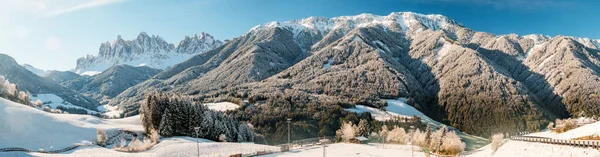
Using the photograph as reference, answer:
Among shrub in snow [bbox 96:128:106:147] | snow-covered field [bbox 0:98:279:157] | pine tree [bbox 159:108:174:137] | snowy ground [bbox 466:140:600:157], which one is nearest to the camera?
snowy ground [bbox 466:140:600:157]

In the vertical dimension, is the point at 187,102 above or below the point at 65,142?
above

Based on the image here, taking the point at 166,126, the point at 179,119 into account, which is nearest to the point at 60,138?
the point at 166,126

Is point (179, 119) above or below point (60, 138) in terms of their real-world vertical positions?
above

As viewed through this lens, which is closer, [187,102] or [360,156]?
[360,156]

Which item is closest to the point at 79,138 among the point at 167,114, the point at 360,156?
the point at 167,114

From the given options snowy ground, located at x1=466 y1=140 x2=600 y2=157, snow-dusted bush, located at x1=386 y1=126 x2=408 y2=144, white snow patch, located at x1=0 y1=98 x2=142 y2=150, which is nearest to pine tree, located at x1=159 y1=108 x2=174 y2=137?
white snow patch, located at x1=0 y1=98 x2=142 y2=150

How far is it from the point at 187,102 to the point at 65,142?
27.7 meters

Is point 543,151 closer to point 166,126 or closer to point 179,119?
point 166,126

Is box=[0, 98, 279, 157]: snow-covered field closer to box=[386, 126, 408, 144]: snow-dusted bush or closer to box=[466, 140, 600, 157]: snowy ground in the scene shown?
box=[466, 140, 600, 157]: snowy ground

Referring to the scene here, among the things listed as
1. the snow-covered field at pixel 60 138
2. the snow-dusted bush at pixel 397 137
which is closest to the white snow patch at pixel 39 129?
the snow-covered field at pixel 60 138

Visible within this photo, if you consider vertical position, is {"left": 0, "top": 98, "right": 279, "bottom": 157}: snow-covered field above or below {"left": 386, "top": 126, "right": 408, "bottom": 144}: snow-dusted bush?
above

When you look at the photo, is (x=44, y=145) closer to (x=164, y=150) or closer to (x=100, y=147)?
(x=100, y=147)

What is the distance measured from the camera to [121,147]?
6881 centimetres

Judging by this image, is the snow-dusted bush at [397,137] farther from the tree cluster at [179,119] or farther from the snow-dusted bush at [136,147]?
the snow-dusted bush at [136,147]
